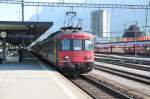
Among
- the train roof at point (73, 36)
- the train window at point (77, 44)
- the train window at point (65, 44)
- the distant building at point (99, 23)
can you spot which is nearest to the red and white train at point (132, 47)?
the distant building at point (99, 23)

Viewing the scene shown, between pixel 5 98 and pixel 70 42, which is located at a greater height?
pixel 70 42

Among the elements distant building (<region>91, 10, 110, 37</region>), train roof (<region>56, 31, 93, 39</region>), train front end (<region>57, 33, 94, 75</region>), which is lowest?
train front end (<region>57, 33, 94, 75</region>)

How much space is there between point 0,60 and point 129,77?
15.1 m

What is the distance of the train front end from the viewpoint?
24581 mm

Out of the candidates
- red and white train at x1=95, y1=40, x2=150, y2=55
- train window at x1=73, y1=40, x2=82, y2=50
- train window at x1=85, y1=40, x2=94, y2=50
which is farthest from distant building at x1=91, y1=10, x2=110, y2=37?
train window at x1=73, y1=40, x2=82, y2=50

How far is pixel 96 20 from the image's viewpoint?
123250 millimetres

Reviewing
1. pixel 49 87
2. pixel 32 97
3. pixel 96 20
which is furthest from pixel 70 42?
pixel 96 20

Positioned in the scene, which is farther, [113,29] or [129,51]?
[113,29]

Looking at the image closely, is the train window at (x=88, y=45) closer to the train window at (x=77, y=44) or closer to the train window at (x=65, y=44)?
the train window at (x=77, y=44)

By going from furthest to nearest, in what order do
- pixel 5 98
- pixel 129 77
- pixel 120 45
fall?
pixel 120 45 → pixel 129 77 → pixel 5 98

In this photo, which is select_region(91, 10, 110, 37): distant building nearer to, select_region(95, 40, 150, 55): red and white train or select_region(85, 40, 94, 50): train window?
select_region(95, 40, 150, 55): red and white train

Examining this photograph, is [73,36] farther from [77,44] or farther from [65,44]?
[65,44]

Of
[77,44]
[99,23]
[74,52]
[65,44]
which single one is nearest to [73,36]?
[77,44]

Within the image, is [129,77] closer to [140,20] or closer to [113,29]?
[140,20]
